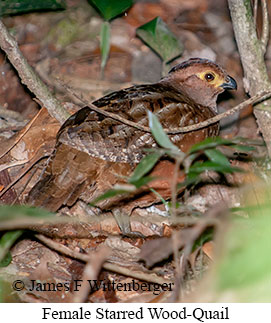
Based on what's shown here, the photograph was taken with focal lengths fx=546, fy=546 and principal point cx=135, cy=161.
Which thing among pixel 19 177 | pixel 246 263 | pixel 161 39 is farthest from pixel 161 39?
pixel 246 263

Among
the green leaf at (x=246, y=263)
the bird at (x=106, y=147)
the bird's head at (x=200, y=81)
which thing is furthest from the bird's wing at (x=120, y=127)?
the green leaf at (x=246, y=263)

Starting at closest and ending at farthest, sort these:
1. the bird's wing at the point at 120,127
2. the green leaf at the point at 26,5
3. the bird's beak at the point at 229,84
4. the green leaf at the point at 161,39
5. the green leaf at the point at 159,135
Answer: the green leaf at the point at 159,135 → the bird's wing at the point at 120,127 → the bird's beak at the point at 229,84 → the green leaf at the point at 26,5 → the green leaf at the point at 161,39

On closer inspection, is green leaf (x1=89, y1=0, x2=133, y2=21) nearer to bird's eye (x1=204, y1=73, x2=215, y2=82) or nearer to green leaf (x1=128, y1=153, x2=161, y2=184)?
bird's eye (x1=204, y1=73, x2=215, y2=82)

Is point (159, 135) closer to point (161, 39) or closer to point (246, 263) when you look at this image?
point (246, 263)

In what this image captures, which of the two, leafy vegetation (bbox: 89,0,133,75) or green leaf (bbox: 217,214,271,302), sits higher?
leafy vegetation (bbox: 89,0,133,75)

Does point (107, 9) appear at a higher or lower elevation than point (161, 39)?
higher

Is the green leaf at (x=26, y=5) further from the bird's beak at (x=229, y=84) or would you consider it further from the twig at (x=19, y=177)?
the bird's beak at (x=229, y=84)

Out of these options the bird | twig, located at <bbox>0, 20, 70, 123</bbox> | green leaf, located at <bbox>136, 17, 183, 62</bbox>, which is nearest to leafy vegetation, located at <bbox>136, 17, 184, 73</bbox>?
green leaf, located at <bbox>136, 17, 183, 62</bbox>
